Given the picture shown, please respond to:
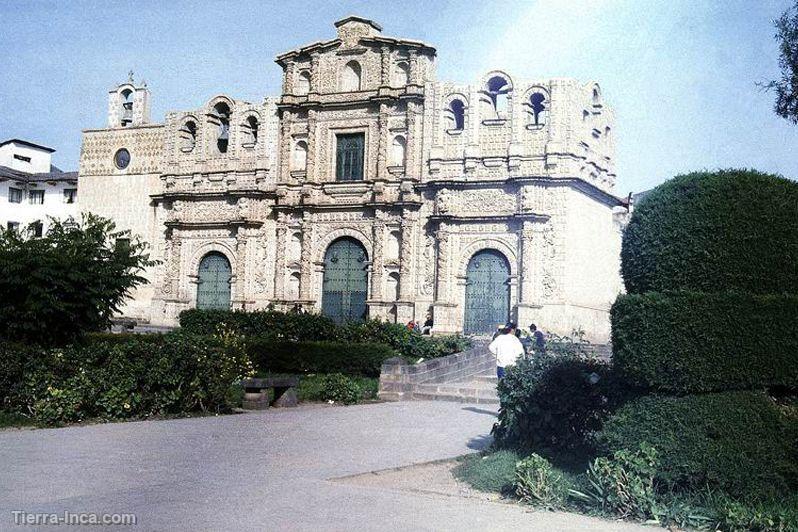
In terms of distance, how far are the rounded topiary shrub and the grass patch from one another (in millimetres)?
8802

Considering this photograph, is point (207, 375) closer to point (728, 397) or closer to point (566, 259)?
point (728, 397)

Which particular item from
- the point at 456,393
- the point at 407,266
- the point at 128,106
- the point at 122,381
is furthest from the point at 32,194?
the point at 122,381

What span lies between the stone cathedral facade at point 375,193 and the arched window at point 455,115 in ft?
0.29

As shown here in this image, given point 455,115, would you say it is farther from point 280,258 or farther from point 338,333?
point 338,333

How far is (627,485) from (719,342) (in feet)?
4.95

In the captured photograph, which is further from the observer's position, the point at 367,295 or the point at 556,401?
the point at 367,295

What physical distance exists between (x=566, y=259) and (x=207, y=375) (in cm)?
1735

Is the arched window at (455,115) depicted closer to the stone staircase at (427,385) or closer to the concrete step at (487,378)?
the concrete step at (487,378)

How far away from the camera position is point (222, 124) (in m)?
36.4

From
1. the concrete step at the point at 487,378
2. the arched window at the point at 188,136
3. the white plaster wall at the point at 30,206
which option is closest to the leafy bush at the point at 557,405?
the concrete step at the point at 487,378

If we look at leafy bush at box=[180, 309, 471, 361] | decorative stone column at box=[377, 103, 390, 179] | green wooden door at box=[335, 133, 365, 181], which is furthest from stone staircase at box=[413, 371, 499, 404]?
green wooden door at box=[335, 133, 365, 181]

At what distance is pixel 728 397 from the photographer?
7.62 metres

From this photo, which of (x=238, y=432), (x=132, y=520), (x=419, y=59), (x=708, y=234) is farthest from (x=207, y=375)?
(x=419, y=59)

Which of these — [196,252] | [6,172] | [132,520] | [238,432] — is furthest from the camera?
[6,172]
